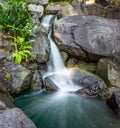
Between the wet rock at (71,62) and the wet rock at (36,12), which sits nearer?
the wet rock at (71,62)

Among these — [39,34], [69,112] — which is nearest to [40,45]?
[39,34]

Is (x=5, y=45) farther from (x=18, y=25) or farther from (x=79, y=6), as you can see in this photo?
(x=79, y=6)

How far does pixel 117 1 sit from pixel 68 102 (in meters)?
7.14

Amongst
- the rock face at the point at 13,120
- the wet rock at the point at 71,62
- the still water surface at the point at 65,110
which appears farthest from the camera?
the wet rock at the point at 71,62

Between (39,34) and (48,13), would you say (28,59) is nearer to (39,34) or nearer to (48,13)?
(39,34)

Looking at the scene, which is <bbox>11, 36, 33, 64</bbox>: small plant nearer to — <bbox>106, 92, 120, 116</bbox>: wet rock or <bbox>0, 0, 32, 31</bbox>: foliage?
<bbox>0, 0, 32, 31</bbox>: foliage

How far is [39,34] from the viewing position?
10273mm

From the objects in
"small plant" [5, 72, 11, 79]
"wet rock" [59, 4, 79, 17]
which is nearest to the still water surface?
"small plant" [5, 72, 11, 79]

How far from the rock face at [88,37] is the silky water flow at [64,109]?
144 cm

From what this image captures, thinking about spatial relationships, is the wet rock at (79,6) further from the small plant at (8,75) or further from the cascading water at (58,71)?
the small plant at (8,75)

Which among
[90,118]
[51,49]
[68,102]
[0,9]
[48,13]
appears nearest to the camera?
[90,118]

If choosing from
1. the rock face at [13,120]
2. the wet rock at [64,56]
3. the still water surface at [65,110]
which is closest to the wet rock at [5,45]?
the still water surface at [65,110]

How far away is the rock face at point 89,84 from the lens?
338 inches

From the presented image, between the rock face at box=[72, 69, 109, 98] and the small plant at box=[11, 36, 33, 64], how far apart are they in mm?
1894
